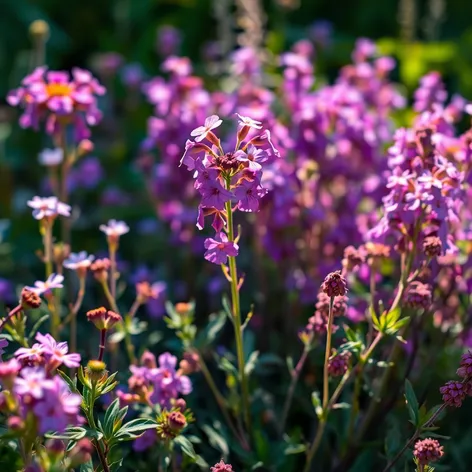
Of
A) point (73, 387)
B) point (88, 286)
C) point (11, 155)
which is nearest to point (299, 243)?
point (88, 286)

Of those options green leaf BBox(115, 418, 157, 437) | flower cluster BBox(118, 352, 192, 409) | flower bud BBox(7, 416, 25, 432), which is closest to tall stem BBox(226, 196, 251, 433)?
flower cluster BBox(118, 352, 192, 409)

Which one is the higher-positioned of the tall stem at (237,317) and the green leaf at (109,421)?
the tall stem at (237,317)

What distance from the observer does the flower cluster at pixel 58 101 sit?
1922mm

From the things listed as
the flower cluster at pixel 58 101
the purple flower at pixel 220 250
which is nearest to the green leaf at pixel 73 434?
the purple flower at pixel 220 250

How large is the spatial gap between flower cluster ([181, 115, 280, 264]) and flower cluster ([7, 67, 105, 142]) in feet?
2.05

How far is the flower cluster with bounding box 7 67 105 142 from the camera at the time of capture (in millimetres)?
1922

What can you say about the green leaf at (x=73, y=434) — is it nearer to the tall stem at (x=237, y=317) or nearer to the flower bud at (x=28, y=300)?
the flower bud at (x=28, y=300)

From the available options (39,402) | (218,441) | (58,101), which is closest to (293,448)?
(218,441)

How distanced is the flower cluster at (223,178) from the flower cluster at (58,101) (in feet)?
2.05

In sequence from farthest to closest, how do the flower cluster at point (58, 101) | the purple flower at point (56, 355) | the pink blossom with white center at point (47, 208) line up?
the flower cluster at point (58, 101)
the pink blossom with white center at point (47, 208)
the purple flower at point (56, 355)

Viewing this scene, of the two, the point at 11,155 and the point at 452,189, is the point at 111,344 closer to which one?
the point at 452,189

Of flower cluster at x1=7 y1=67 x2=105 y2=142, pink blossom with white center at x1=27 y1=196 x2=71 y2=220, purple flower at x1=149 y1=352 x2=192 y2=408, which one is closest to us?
purple flower at x1=149 y1=352 x2=192 y2=408

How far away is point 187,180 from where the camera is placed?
2.42m

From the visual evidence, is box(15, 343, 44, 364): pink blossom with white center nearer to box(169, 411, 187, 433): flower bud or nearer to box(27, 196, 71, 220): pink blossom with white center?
box(169, 411, 187, 433): flower bud
